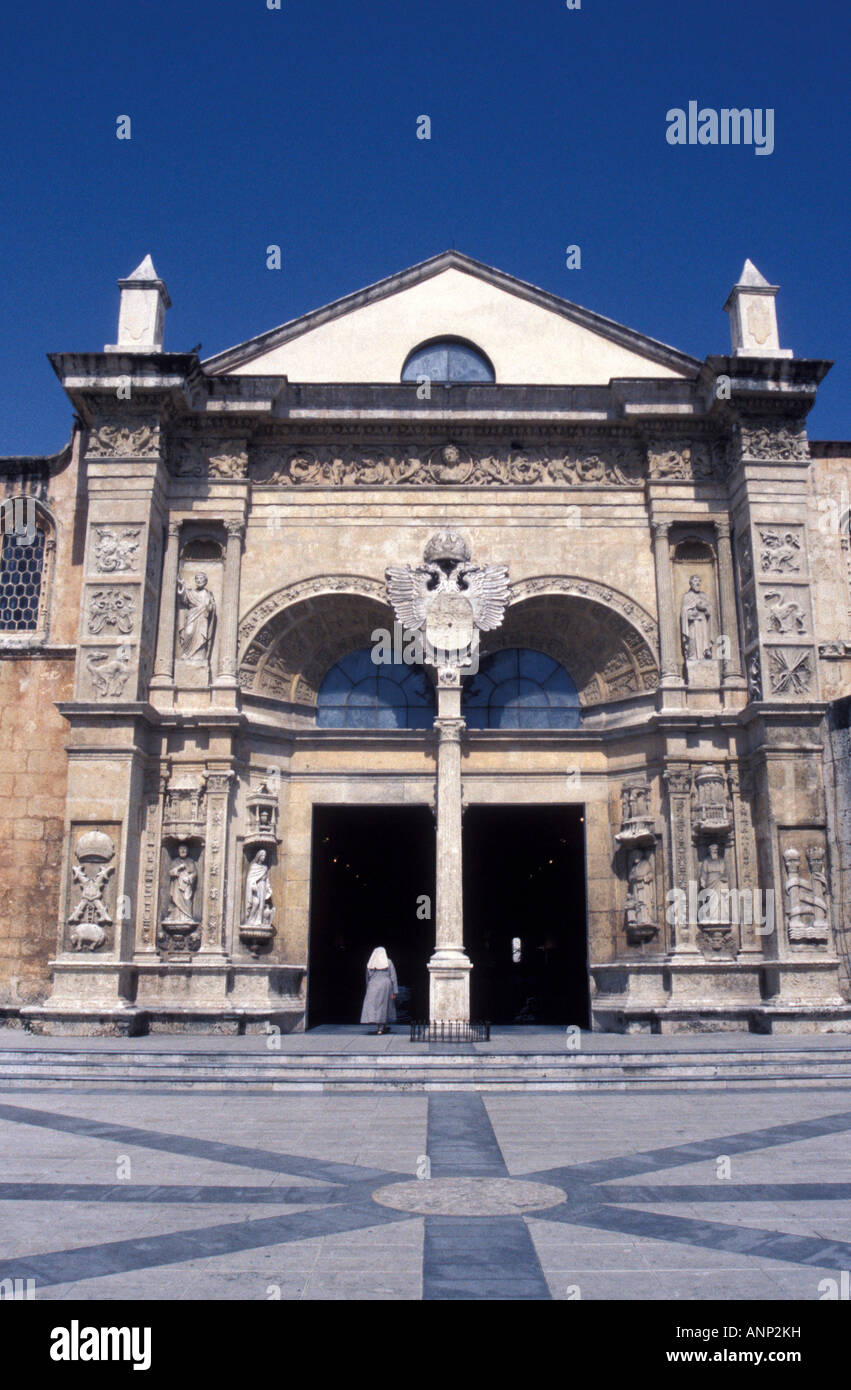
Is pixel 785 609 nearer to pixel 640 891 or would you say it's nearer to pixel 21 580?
pixel 640 891

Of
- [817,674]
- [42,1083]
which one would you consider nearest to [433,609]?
[817,674]

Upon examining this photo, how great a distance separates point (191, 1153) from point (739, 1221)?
4031 mm

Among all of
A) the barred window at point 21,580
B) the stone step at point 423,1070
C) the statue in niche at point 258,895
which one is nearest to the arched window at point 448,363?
the barred window at point 21,580

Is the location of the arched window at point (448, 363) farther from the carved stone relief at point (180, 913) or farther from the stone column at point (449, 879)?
the carved stone relief at point (180, 913)

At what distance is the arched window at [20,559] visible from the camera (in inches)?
798

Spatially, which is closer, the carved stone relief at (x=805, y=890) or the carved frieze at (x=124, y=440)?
the carved stone relief at (x=805, y=890)

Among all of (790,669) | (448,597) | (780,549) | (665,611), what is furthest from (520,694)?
(780,549)

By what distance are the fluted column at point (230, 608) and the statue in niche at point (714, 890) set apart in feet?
28.0

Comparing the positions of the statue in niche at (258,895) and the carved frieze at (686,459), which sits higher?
the carved frieze at (686,459)

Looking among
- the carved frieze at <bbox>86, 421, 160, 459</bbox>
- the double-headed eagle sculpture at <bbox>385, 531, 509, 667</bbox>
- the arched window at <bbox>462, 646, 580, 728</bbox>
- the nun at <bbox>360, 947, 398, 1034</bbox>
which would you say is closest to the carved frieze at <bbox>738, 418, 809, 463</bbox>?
the double-headed eagle sculpture at <bbox>385, 531, 509, 667</bbox>

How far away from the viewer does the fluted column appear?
1908cm

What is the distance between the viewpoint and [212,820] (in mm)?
18328

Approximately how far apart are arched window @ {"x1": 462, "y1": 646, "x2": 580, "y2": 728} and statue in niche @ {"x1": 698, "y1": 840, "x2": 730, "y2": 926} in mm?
3750

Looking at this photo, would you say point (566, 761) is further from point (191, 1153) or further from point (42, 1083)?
point (191, 1153)
